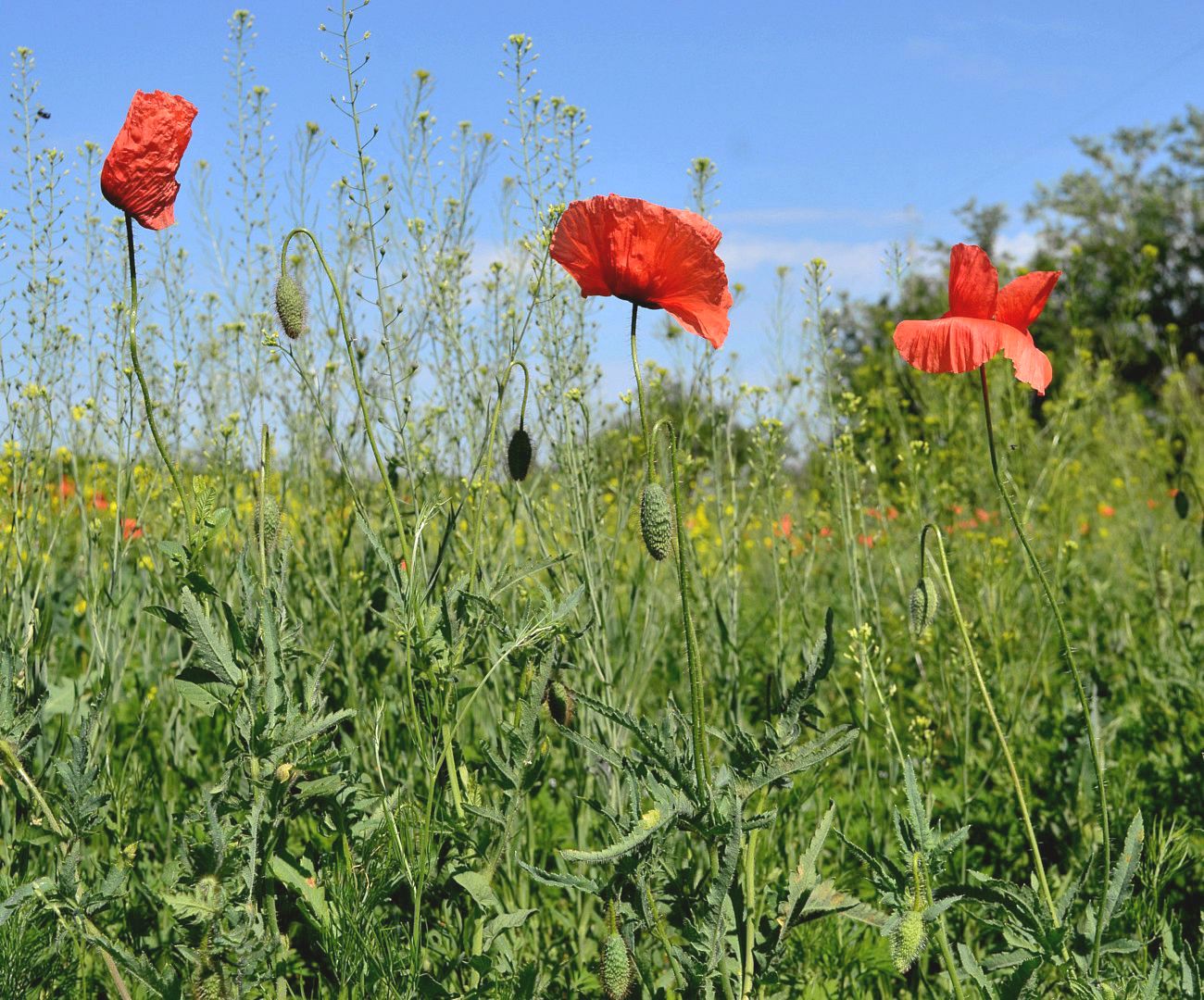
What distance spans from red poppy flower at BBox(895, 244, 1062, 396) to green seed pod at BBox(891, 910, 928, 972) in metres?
0.68

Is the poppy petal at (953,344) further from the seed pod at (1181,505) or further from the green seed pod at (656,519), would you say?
the seed pod at (1181,505)

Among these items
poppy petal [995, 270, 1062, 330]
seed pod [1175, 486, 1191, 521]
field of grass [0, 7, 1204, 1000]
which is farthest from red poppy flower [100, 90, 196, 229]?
seed pod [1175, 486, 1191, 521]

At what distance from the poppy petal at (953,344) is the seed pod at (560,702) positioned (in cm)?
66

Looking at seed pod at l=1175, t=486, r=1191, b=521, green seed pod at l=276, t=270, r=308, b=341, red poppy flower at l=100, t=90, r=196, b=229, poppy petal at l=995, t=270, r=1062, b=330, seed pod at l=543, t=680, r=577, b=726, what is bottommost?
seed pod at l=543, t=680, r=577, b=726

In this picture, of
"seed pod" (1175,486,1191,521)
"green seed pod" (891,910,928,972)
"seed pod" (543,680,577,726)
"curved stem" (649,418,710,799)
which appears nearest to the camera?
"curved stem" (649,418,710,799)

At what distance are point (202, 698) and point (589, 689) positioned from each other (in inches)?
35.6

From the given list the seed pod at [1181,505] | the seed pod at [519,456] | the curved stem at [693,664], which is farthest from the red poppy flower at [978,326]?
the seed pod at [1181,505]

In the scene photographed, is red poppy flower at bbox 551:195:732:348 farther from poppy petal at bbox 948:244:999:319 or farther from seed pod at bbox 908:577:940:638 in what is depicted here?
seed pod at bbox 908:577:940:638

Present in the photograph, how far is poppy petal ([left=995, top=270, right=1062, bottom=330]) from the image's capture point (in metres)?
1.45

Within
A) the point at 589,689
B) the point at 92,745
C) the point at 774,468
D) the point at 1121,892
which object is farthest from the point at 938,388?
the point at 92,745

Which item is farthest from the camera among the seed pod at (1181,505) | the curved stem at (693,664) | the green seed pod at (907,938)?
the seed pod at (1181,505)

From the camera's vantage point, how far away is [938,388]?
368cm

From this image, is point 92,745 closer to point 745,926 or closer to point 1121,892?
point 745,926

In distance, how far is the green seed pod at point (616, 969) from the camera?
4.23ft
